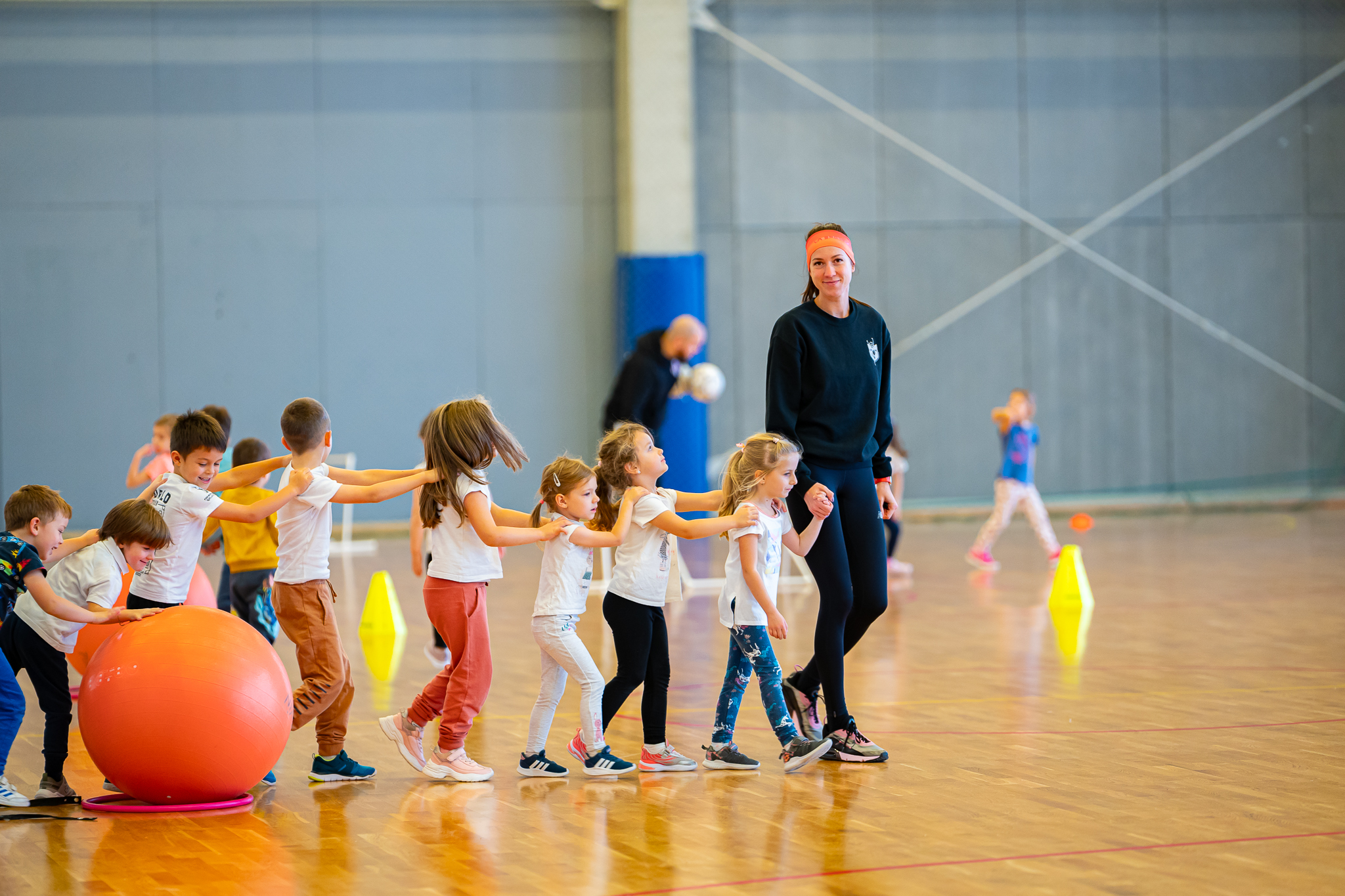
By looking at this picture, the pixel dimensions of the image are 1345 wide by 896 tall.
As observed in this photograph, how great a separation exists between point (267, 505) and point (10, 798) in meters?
1.37

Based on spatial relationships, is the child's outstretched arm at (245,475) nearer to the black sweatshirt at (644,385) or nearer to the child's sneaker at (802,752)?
the child's sneaker at (802,752)

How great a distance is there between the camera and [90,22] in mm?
16188

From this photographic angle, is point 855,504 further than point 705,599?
No

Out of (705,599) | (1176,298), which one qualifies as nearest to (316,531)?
(705,599)

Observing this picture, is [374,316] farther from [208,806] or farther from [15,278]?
[208,806]

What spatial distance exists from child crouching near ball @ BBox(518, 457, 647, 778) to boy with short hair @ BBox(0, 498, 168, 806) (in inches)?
56.4

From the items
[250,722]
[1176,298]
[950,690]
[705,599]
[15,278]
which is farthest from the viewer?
[1176,298]

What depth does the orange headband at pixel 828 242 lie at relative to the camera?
550 centimetres

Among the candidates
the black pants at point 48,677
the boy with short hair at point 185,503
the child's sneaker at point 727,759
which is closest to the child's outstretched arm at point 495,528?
the boy with short hair at point 185,503

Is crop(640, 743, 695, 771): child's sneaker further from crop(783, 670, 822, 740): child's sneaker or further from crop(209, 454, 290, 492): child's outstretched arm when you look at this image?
crop(209, 454, 290, 492): child's outstretched arm

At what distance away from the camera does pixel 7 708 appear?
4.96 metres

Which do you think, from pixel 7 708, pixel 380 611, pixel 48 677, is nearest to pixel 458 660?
pixel 48 677

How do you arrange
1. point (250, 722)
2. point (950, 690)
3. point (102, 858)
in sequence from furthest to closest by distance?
point (950, 690), point (250, 722), point (102, 858)

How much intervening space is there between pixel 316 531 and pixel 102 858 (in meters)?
1.46
